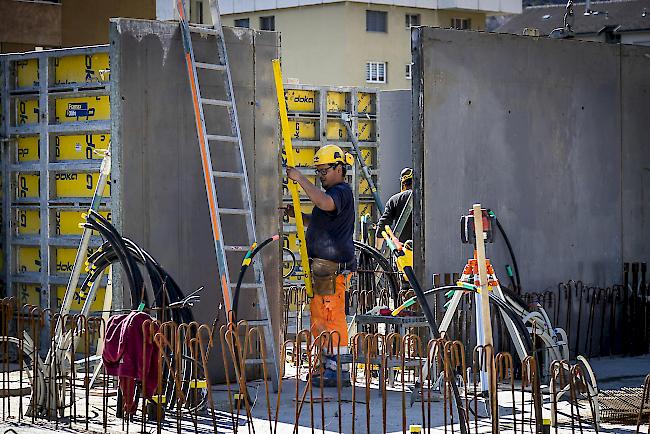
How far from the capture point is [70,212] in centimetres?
1481

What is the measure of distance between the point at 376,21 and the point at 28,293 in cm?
4553

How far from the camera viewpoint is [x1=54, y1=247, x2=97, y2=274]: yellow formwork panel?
14820 millimetres

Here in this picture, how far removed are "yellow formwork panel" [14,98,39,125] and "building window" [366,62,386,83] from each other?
43601 mm

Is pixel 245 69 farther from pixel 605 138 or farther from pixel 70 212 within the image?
pixel 605 138

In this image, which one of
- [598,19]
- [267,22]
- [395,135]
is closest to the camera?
[395,135]

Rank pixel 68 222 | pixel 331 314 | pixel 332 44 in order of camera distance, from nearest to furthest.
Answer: pixel 331 314 → pixel 68 222 → pixel 332 44

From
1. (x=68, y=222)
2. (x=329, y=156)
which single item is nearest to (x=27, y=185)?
(x=68, y=222)

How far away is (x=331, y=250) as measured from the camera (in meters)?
13.3

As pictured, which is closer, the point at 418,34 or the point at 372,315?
the point at 372,315

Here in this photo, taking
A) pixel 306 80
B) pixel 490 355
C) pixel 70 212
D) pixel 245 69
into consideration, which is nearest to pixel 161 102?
pixel 245 69

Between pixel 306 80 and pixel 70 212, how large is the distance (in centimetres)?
4189

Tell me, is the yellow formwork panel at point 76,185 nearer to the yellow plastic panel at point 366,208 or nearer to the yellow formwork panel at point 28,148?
the yellow formwork panel at point 28,148

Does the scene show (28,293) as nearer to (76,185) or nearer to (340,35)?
(76,185)

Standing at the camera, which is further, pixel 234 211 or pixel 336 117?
pixel 336 117
